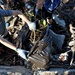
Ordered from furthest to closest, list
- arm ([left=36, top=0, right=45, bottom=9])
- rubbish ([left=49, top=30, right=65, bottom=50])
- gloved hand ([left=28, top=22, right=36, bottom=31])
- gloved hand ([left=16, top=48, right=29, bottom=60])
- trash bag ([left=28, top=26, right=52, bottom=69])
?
1. arm ([left=36, top=0, right=45, bottom=9])
2. rubbish ([left=49, top=30, right=65, bottom=50])
3. gloved hand ([left=28, top=22, right=36, bottom=31])
4. gloved hand ([left=16, top=48, right=29, bottom=60])
5. trash bag ([left=28, top=26, right=52, bottom=69])

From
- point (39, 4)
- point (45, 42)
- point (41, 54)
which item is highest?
point (39, 4)

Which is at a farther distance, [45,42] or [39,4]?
[39,4]

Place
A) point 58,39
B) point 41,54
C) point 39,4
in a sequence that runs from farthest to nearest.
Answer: point 39,4 < point 58,39 < point 41,54

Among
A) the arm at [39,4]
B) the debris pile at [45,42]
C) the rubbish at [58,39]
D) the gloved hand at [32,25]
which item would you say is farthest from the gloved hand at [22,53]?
the arm at [39,4]

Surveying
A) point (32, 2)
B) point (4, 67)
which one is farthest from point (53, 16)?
point (4, 67)

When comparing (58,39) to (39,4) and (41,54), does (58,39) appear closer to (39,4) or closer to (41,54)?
(41,54)

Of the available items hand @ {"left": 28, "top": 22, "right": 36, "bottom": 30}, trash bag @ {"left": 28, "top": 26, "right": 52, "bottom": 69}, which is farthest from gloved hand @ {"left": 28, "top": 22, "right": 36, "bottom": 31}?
trash bag @ {"left": 28, "top": 26, "right": 52, "bottom": 69}

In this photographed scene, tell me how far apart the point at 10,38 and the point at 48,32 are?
0.79 metres

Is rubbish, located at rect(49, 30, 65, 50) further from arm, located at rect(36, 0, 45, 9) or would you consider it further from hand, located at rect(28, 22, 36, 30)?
arm, located at rect(36, 0, 45, 9)

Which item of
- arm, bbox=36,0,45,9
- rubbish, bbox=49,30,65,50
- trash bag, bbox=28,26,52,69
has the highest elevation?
arm, bbox=36,0,45,9

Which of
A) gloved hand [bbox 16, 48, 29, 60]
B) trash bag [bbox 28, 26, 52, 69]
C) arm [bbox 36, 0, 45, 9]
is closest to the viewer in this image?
trash bag [bbox 28, 26, 52, 69]

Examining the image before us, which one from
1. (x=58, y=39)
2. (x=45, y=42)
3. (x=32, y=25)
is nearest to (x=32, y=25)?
(x=32, y=25)

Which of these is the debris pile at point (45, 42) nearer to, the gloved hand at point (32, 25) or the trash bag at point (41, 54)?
the trash bag at point (41, 54)

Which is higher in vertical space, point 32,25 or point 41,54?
point 32,25
